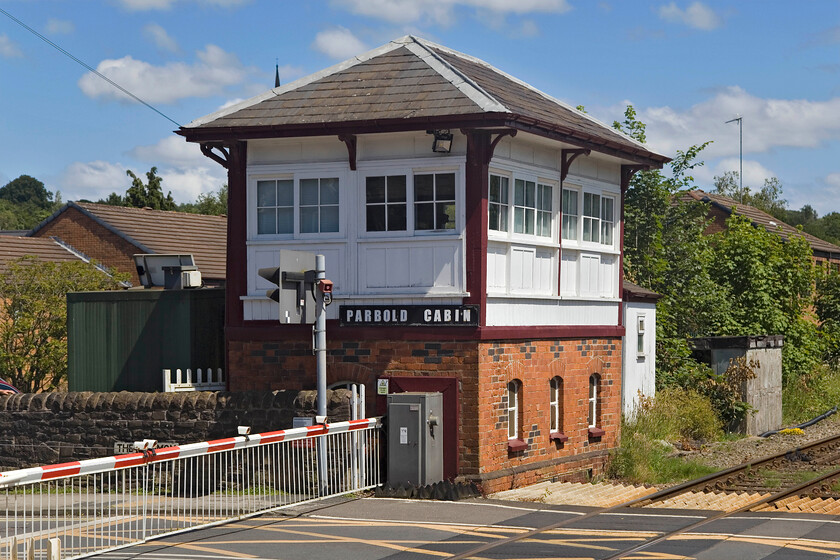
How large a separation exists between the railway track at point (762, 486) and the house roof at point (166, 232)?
2021 centimetres

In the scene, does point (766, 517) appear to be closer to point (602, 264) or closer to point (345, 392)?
point (345, 392)

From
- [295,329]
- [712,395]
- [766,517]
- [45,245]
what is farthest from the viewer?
[45,245]

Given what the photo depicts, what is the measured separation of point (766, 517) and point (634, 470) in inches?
240

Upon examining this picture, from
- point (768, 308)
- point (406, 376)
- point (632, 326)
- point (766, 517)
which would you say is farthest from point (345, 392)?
point (768, 308)

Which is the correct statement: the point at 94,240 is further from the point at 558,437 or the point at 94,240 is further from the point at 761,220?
the point at 761,220

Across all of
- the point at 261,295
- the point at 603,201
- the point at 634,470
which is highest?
the point at 603,201

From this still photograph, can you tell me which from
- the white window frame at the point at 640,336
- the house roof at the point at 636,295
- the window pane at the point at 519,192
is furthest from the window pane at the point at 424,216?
the white window frame at the point at 640,336

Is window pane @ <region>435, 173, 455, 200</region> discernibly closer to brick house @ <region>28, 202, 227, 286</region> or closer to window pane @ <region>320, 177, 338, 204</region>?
window pane @ <region>320, 177, 338, 204</region>

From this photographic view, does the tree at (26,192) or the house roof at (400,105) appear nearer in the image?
the house roof at (400,105)

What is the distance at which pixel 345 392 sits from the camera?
15617 mm

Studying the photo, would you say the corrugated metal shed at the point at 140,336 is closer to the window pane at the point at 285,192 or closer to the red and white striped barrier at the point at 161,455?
the window pane at the point at 285,192

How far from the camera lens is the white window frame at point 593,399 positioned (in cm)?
1930

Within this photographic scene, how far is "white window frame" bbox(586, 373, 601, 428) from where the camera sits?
19.3m

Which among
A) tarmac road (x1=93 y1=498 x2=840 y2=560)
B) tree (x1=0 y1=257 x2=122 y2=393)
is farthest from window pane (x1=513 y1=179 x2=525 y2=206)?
tree (x1=0 y1=257 x2=122 y2=393)
